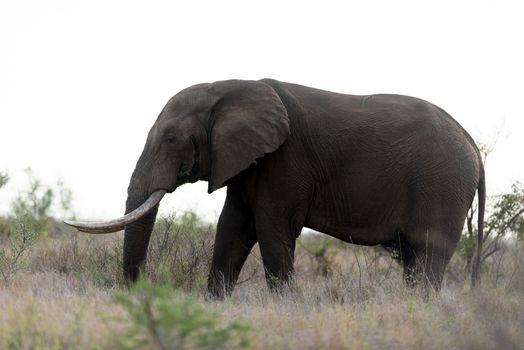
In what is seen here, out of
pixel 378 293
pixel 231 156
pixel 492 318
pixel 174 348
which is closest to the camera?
pixel 174 348

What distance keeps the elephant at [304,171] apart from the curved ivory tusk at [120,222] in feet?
0.08

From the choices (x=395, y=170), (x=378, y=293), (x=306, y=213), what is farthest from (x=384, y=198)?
(x=378, y=293)

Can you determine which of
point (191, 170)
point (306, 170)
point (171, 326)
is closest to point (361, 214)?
point (306, 170)

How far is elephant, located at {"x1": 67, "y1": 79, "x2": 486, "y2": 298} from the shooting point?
Result: 7.99 metres

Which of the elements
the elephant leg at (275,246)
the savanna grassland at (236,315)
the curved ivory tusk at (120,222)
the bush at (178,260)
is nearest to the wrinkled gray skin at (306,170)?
the elephant leg at (275,246)

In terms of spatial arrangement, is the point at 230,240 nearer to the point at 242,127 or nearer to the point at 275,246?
the point at 275,246

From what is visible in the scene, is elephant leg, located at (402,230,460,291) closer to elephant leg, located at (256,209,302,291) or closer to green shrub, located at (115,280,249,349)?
elephant leg, located at (256,209,302,291)

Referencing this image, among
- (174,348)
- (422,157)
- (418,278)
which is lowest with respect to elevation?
(418,278)

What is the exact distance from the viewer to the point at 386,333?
227 inches

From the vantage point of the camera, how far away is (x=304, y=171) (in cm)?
824

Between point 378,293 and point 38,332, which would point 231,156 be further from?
point 38,332

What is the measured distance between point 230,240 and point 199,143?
3.69 ft

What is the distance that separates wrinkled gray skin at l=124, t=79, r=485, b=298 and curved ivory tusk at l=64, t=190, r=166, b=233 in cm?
11

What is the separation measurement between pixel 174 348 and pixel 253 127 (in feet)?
12.5
